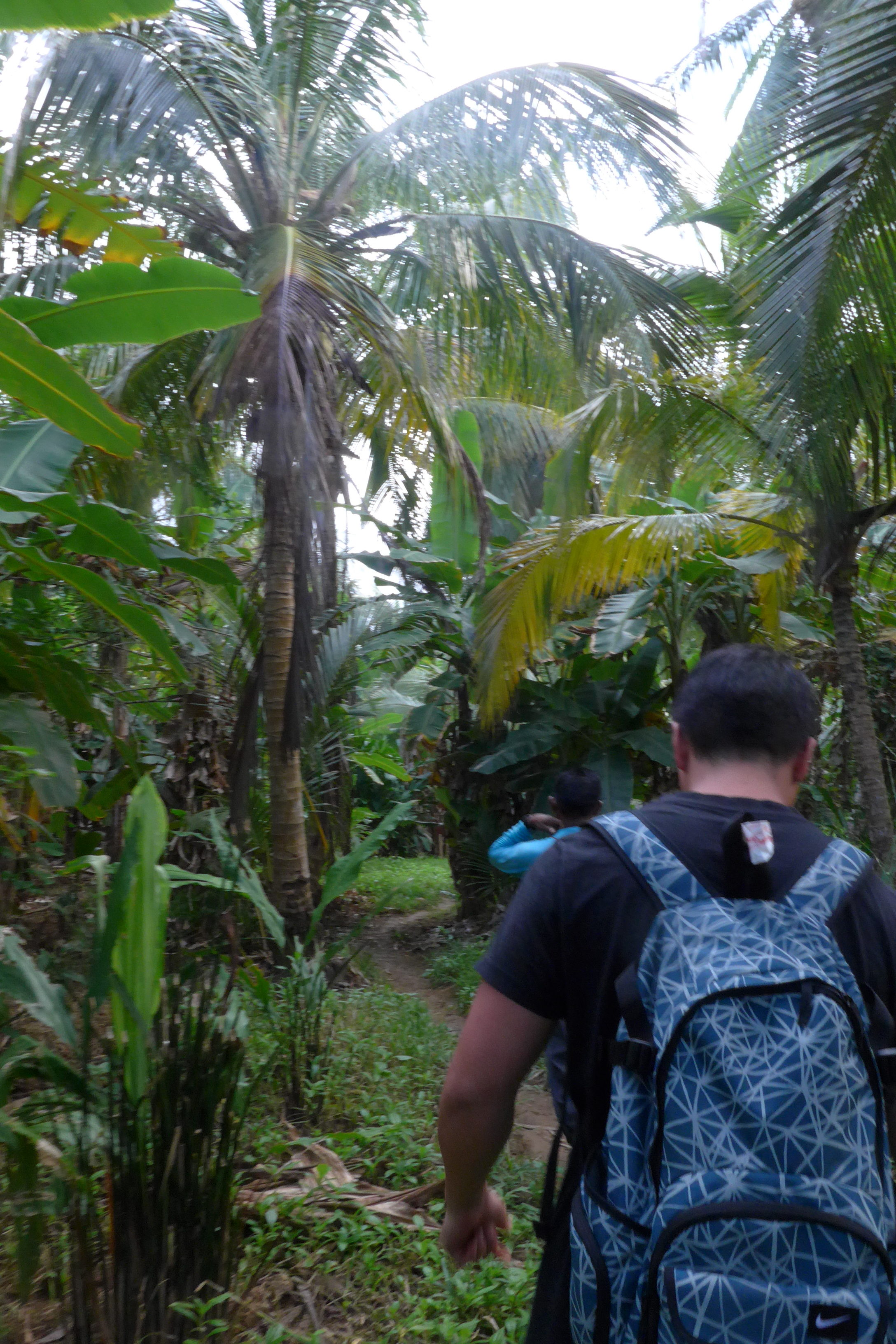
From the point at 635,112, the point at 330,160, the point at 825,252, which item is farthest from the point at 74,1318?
the point at 330,160

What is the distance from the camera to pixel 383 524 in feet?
26.1

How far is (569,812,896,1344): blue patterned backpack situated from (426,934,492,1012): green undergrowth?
4.62 meters

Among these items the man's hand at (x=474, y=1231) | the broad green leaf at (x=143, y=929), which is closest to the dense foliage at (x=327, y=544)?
the broad green leaf at (x=143, y=929)

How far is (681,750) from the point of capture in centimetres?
142

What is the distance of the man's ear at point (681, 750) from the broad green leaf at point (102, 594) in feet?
→ 7.46

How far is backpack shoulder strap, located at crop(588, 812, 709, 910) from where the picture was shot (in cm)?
118

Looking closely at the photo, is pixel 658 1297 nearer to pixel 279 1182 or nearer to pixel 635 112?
pixel 279 1182

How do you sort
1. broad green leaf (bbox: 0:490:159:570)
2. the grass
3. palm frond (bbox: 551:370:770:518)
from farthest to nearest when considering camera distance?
the grass < palm frond (bbox: 551:370:770:518) < broad green leaf (bbox: 0:490:159:570)

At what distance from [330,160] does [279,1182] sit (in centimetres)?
597

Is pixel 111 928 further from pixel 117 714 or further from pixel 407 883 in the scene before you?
pixel 407 883

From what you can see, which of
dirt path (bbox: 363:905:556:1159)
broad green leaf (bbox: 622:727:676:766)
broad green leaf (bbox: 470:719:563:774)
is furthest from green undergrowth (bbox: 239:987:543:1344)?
broad green leaf (bbox: 622:727:676:766)

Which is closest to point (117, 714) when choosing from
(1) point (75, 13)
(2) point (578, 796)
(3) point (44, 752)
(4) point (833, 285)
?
(3) point (44, 752)

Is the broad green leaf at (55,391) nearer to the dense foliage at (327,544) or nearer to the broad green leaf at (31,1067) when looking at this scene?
the dense foliage at (327,544)

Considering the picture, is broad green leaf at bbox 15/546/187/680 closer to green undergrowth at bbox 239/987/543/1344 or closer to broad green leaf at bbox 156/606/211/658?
broad green leaf at bbox 156/606/211/658
